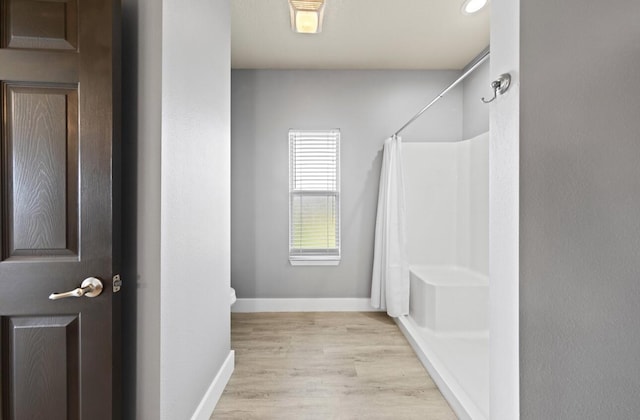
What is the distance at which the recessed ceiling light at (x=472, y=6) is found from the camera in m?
2.49

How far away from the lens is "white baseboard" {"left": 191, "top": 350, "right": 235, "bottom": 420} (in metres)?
1.71

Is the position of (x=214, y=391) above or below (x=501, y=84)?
below

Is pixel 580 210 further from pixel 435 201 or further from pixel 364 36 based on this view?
pixel 435 201

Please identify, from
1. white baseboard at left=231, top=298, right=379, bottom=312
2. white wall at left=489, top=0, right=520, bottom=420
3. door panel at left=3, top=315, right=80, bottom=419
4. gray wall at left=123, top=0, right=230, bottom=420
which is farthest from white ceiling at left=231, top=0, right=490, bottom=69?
white baseboard at left=231, top=298, right=379, bottom=312

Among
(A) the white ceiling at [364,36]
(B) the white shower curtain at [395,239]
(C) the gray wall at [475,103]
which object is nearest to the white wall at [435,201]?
(C) the gray wall at [475,103]

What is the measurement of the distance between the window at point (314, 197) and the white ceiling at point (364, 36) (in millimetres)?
Answer: 772

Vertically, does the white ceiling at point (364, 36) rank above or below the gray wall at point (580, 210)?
above

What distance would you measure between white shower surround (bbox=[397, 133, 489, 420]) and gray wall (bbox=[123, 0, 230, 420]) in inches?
56.2

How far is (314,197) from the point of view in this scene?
147 inches

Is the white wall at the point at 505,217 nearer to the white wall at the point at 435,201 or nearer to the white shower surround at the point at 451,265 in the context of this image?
the white shower surround at the point at 451,265

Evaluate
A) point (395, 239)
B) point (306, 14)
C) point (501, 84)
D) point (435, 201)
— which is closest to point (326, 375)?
point (395, 239)

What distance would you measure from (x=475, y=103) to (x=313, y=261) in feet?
7.58

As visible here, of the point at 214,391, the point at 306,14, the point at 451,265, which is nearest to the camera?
the point at 214,391

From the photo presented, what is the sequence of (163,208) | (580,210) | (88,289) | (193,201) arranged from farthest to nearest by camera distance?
1. (193,201)
2. (163,208)
3. (88,289)
4. (580,210)
